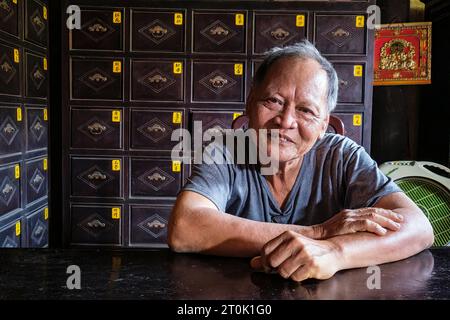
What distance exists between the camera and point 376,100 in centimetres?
398

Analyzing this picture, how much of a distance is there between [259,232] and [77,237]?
2.76 meters

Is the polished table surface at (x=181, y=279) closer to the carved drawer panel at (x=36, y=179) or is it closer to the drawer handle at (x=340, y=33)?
the carved drawer panel at (x=36, y=179)

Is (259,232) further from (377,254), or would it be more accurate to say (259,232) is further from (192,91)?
(192,91)

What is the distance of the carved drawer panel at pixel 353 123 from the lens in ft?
11.1

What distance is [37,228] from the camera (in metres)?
3.30

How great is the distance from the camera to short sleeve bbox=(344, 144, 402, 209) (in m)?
1.32

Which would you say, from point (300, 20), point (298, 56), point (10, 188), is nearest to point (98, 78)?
point (10, 188)

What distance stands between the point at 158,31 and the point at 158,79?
349 mm

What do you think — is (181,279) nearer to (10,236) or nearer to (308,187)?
(308,187)

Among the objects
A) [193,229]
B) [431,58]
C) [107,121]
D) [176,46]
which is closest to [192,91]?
[176,46]

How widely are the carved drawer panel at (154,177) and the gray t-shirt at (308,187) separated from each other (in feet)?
6.71

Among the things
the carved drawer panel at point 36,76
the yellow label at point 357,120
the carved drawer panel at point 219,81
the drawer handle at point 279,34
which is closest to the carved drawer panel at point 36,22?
the carved drawer panel at point 36,76

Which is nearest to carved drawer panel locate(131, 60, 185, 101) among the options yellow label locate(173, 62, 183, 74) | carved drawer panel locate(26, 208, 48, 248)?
yellow label locate(173, 62, 183, 74)

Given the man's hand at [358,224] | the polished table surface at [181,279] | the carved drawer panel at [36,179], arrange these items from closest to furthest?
the polished table surface at [181,279] < the man's hand at [358,224] < the carved drawer panel at [36,179]
